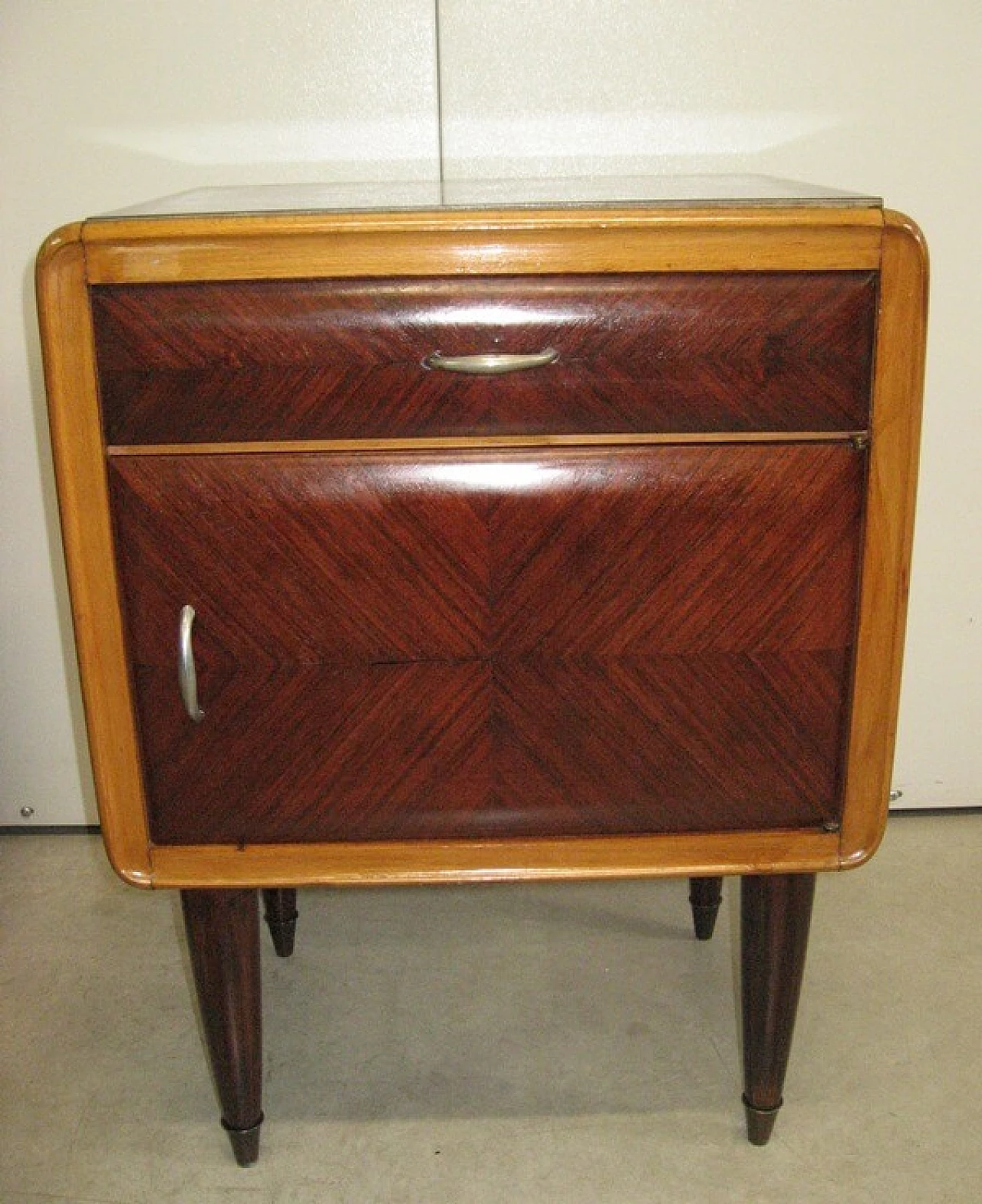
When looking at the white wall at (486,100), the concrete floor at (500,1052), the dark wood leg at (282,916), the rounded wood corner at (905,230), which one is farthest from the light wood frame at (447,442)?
the white wall at (486,100)

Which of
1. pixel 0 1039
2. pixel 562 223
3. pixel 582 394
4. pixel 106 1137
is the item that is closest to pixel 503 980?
pixel 106 1137

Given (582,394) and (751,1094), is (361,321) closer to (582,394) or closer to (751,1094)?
(582,394)

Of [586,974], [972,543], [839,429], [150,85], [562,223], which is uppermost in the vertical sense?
[150,85]

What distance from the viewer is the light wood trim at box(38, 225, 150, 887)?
0.80 meters

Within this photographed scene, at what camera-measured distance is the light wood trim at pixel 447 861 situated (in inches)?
35.4

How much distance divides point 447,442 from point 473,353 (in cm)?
6

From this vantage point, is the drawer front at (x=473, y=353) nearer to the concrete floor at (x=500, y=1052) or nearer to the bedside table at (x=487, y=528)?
the bedside table at (x=487, y=528)

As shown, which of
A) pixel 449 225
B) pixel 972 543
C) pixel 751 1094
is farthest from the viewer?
pixel 972 543

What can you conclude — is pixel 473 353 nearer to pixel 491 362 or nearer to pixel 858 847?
pixel 491 362

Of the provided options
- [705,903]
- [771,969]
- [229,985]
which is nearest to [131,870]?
[229,985]

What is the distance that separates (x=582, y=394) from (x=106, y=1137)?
0.82 m

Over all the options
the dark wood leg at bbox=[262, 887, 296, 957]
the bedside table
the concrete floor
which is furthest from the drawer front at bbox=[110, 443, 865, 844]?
the dark wood leg at bbox=[262, 887, 296, 957]

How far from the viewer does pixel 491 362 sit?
2.62 feet

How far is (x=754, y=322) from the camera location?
0.82 m
